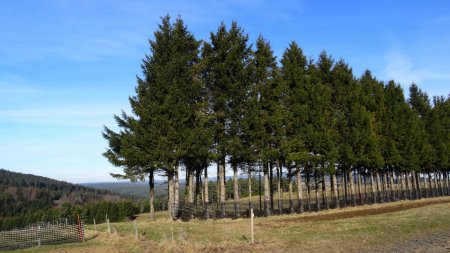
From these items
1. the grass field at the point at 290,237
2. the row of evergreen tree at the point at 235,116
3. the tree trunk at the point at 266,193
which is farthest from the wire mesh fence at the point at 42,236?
Answer: the tree trunk at the point at 266,193

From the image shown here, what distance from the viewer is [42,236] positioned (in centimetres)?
2700

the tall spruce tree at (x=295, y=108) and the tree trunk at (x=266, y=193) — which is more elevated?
the tall spruce tree at (x=295, y=108)

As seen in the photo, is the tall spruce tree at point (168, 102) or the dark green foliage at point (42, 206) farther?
the dark green foliage at point (42, 206)

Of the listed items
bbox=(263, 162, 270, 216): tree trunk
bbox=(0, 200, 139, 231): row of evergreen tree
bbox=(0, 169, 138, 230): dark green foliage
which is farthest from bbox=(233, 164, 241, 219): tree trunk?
bbox=(0, 169, 138, 230): dark green foliage

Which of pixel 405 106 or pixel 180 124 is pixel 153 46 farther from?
pixel 405 106

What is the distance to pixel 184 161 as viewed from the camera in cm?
3744

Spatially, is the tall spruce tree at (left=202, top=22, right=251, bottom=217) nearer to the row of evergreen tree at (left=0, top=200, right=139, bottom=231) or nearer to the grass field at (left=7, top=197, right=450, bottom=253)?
the grass field at (left=7, top=197, right=450, bottom=253)

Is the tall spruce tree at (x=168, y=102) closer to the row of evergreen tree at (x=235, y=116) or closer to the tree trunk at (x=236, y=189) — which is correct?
the row of evergreen tree at (x=235, y=116)

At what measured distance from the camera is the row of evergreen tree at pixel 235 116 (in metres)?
32.9

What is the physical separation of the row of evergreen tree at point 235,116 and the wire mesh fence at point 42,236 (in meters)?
7.54

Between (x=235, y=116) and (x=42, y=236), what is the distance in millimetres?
18142

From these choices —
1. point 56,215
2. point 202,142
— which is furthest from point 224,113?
point 56,215

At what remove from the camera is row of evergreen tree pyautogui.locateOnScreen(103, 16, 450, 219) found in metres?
32.9

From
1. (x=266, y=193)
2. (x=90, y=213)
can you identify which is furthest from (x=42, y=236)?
(x=90, y=213)
